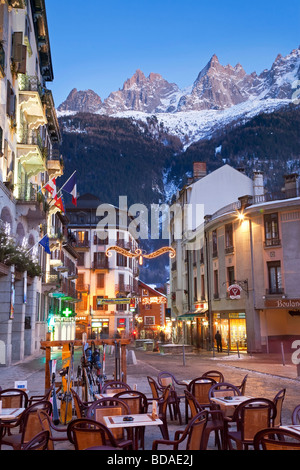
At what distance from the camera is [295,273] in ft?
117

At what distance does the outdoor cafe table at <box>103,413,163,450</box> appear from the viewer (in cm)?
768

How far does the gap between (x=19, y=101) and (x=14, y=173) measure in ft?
14.3

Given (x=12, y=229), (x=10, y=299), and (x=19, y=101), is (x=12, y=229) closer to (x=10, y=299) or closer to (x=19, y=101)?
(x=10, y=299)

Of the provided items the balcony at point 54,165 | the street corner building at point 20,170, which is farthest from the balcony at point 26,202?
the balcony at point 54,165

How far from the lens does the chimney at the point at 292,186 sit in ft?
120

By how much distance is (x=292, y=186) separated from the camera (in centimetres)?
3906

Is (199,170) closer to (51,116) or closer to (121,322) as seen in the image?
(51,116)

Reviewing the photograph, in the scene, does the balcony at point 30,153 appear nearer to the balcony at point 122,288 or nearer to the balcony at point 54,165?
the balcony at point 54,165

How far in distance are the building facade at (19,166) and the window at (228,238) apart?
49.5 feet

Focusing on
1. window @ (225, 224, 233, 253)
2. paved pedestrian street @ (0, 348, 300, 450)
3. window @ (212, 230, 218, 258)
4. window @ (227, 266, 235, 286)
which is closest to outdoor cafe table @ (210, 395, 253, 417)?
paved pedestrian street @ (0, 348, 300, 450)

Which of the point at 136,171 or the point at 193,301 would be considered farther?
the point at 136,171

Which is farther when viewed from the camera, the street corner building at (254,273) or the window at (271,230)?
the window at (271,230)

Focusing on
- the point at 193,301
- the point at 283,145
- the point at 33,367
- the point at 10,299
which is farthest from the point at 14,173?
the point at 283,145

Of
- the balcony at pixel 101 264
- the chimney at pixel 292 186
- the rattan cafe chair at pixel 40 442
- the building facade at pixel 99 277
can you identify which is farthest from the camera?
the balcony at pixel 101 264
